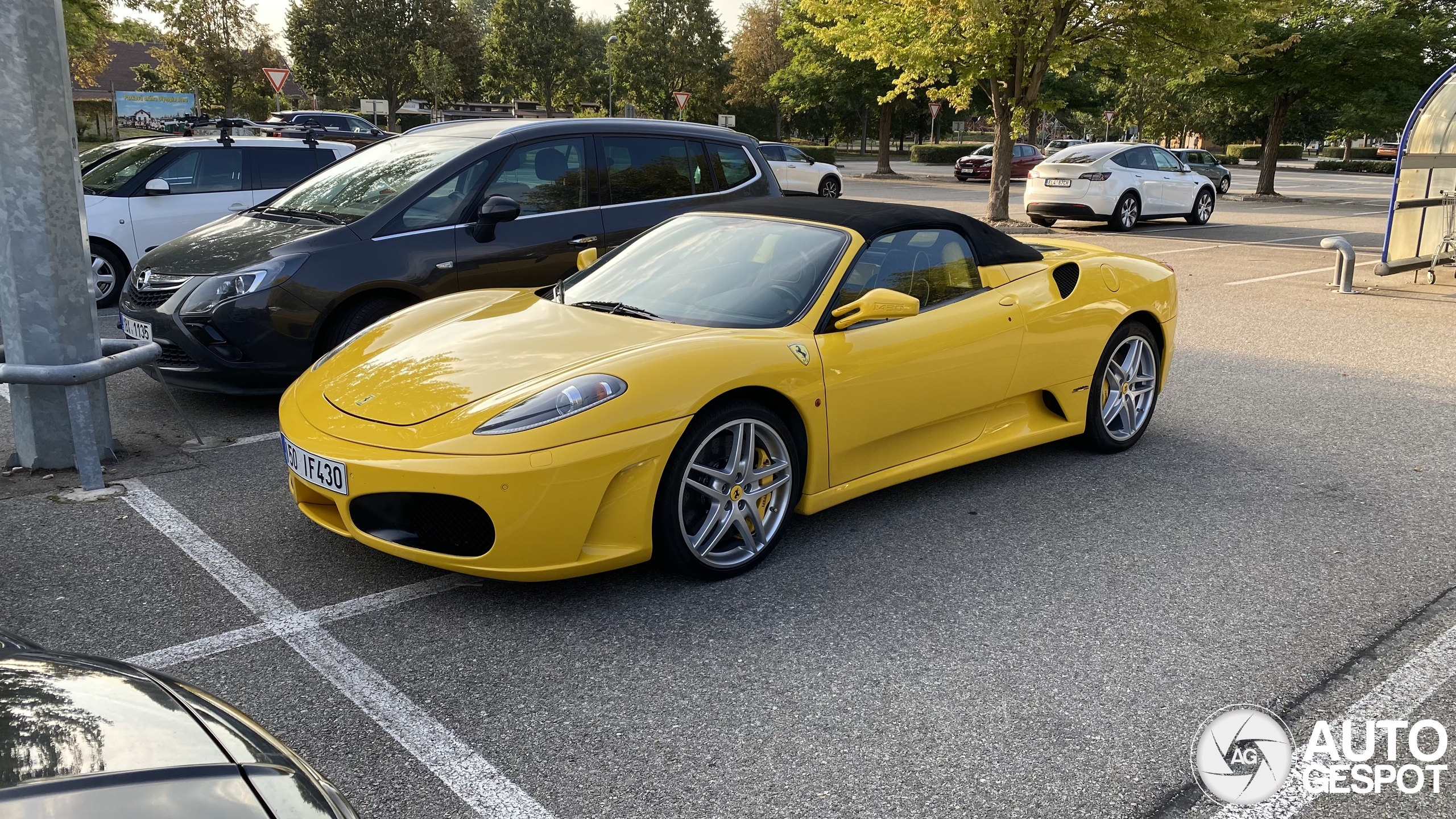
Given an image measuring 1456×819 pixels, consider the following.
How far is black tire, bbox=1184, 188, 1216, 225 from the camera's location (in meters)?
20.5

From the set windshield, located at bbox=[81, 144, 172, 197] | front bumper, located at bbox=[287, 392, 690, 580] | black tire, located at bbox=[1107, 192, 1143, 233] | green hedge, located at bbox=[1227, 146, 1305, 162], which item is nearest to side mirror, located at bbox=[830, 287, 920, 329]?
front bumper, located at bbox=[287, 392, 690, 580]

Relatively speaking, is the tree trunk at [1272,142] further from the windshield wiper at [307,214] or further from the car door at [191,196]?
the windshield wiper at [307,214]

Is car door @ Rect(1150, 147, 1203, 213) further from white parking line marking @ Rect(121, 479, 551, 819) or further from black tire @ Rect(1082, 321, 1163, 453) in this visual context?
white parking line marking @ Rect(121, 479, 551, 819)

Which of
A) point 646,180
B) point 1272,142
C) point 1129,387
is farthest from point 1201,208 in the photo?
point 1129,387

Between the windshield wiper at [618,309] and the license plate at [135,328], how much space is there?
2857 mm

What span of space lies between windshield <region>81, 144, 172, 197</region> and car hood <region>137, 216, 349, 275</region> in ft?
12.4

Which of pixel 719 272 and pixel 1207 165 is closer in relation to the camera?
pixel 719 272

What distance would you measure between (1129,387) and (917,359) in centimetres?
175

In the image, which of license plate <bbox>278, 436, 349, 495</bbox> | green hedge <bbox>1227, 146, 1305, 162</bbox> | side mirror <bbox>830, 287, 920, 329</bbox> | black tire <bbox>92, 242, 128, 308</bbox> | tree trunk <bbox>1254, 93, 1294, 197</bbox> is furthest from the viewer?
green hedge <bbox>1227, 146, 1305, 162</bbox>

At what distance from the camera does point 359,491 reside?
3.57 m

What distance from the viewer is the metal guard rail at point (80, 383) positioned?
15.5 ft

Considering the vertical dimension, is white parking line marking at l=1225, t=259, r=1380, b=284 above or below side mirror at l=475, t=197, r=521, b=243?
below

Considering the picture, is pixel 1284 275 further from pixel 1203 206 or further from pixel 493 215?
pixel 493 215

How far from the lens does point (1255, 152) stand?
64.2 m
